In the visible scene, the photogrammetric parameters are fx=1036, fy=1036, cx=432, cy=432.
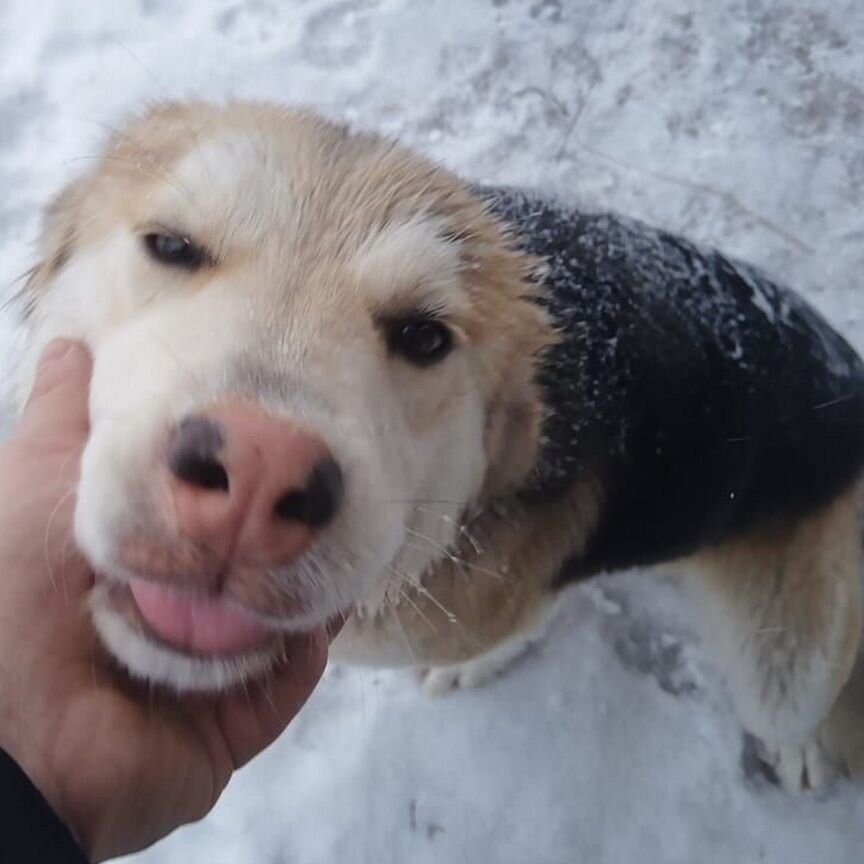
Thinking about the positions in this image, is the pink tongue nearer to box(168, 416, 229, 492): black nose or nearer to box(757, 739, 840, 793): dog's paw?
box(168, 416, 229, 492): black nose

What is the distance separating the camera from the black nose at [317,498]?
1.14 metres

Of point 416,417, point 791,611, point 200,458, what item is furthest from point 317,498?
point 791,611

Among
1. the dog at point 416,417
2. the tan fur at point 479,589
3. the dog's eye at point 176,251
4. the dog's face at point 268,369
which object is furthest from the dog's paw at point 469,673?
the dog's eye at point 176,251

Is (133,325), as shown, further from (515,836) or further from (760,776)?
(760,776)

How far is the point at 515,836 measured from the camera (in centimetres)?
247

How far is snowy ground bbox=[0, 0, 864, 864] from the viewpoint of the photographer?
2.47 m

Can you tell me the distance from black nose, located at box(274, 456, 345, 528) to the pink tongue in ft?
0.57

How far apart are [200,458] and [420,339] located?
49 centimetres

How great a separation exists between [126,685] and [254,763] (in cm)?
101

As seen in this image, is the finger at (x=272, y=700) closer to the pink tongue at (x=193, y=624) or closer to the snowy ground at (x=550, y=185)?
the pink tongue at (x=193, y=624)

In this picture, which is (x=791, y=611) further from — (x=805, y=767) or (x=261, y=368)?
(x=261, y=368)

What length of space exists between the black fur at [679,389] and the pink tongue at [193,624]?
0.77 metres

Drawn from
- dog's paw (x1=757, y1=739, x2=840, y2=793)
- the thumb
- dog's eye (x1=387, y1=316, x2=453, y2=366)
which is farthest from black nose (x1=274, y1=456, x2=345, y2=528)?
dog's paw (x1=757, y1=739, x2=840, y2=793)

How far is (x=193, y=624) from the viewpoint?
50.9 inches
